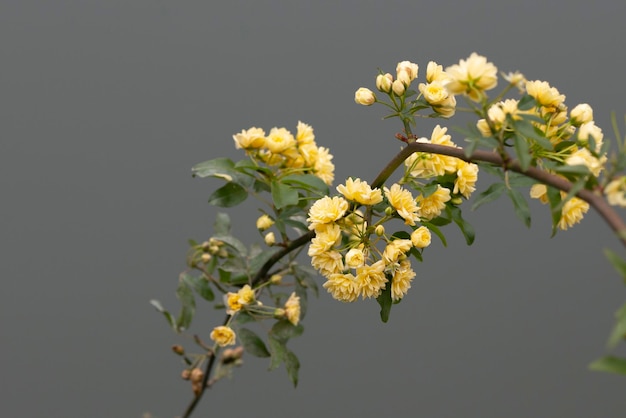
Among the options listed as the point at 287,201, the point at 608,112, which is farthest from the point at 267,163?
the point at 608,112

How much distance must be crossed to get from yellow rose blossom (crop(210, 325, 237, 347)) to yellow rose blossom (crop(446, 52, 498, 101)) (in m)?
0.60

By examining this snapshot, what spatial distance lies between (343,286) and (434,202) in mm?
204

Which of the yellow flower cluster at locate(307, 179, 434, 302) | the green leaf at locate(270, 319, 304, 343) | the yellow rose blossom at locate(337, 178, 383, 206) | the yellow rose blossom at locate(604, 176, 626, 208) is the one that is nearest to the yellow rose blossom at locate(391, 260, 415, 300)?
the yellow flower cluster at locate(307, 179, 434, 302)

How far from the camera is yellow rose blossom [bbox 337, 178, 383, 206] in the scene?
114 cm

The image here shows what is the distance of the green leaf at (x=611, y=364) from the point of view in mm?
654

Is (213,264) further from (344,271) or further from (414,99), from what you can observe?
(414,99)

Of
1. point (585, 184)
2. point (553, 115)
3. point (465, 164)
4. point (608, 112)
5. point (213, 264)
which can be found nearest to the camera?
point (585, 184)

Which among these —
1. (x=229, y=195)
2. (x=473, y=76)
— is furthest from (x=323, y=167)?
(x=473, y=76)

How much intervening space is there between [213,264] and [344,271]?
43 centimetres

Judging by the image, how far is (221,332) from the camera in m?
1.28

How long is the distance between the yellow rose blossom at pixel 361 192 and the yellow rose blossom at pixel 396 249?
0.07 metres

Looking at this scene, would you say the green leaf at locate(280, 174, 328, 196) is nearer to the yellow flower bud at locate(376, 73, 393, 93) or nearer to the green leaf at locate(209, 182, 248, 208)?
the green leaf at locate(209, 182, 248, 208)

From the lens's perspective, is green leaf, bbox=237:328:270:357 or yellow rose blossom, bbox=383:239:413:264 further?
green leaf, bbox=237:328:270:357

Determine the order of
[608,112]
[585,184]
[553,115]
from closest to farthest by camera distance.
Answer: [585,184]
[553,115]
[608,112]
